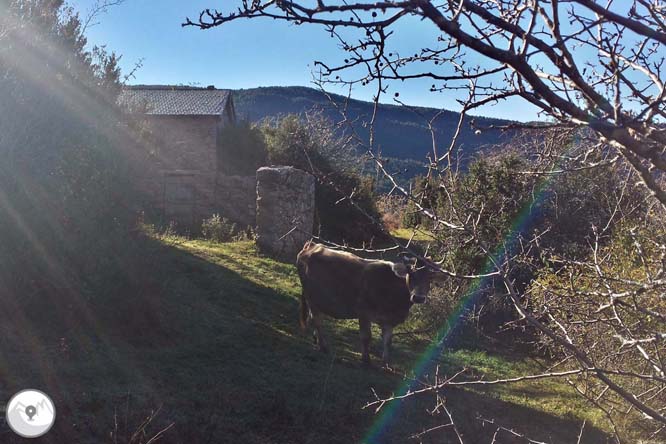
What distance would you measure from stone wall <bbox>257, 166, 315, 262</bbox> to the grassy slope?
5.02m

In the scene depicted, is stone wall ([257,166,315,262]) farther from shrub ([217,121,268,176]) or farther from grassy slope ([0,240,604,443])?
shrub ([217,121,268,176])

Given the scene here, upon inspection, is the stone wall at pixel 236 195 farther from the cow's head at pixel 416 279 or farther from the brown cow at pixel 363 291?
the cow's head at pixel 416 279

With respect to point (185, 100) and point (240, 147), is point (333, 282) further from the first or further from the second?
point (185, 100)

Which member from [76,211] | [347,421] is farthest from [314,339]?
[76,211]

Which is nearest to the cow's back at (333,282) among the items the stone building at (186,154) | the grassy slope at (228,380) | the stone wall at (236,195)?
the grassy slope at (228,380)

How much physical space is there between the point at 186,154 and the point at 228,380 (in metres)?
26.5

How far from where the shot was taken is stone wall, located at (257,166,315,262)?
1541cm

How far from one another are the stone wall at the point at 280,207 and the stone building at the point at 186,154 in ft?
9.42

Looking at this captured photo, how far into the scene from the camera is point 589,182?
12.8 meters

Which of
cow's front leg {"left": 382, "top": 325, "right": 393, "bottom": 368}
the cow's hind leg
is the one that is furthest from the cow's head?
the cow's hind leg

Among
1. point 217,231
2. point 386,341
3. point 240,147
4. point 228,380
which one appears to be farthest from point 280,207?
point 240,147

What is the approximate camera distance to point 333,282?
9.16 meters

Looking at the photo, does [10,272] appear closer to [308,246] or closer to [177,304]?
[177,304]

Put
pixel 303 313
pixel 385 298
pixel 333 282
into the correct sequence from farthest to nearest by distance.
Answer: pixel 303 313
pixel 333 282
pixel 385 298
